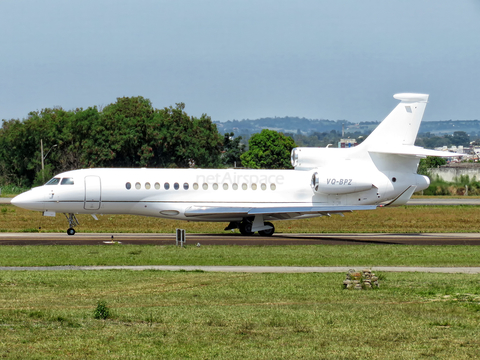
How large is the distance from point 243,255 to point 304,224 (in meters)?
19.2

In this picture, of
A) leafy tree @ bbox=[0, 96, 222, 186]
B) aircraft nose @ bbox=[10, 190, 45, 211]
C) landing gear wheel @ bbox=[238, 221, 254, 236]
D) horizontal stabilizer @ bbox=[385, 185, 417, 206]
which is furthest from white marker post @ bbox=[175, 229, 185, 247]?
leafy tree @ bbox=[0, 96, 222, 186]

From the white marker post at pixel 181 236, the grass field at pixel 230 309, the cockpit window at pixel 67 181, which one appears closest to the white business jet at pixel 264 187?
the cockpit window at pixel 67 181

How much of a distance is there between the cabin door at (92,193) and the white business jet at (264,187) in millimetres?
51

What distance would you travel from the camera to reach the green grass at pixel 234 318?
11164mm

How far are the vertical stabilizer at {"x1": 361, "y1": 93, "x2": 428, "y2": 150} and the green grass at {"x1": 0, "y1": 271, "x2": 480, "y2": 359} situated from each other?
18482 mm

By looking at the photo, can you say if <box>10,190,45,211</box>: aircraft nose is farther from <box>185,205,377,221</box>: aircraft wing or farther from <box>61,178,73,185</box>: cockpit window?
<box>185,205,377,221</box>: aircraft wing

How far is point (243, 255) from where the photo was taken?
26.8m

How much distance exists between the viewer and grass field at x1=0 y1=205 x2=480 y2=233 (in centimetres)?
4134

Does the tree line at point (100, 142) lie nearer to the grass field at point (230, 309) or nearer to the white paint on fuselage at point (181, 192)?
the white paint on fuselage at point (181, 192)

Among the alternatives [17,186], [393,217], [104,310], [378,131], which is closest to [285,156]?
[17,186]

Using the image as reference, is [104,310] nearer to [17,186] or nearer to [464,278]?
[464,278]

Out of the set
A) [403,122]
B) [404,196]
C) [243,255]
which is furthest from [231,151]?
[243,255]

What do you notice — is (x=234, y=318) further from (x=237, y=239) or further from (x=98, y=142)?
(x=98, y=142)

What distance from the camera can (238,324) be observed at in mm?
Answer: 13148
